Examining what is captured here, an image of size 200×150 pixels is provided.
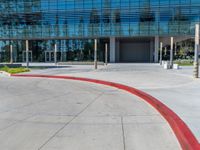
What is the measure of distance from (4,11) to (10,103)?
53.4 m

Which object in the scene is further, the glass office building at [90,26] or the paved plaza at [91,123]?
the glass office building at [90,26]

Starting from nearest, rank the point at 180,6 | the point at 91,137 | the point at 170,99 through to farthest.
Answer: the point at 91,137 → the point at 170,99 → the point at 180,6

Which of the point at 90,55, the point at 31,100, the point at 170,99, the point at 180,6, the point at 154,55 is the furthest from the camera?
the point at 90,55

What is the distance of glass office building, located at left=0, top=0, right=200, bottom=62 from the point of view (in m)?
52.4

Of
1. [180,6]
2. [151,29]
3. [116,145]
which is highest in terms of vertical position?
[180,6]

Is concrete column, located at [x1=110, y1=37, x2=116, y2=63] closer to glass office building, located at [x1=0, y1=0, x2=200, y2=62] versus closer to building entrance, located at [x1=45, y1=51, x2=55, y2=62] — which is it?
glass office building, located at [x1=0, y1=0, x2=200, y2=62]

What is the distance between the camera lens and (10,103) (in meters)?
11.1

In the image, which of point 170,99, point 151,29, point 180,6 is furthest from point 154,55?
point 170,99

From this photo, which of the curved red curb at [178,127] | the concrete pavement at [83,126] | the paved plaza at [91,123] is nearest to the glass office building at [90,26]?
the paved plaza at [91,123]

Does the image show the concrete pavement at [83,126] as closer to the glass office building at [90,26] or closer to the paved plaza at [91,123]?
the paved plaza at [91,123]

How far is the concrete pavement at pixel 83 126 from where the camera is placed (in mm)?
5930

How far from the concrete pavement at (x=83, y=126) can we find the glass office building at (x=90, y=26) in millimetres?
43950


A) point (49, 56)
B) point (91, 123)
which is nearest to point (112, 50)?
point (49, 56)

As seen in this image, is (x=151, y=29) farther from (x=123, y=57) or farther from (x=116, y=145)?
(x=116, y=145)
